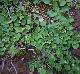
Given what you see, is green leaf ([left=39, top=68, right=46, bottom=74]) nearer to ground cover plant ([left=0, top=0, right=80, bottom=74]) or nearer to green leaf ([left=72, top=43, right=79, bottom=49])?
ground cover plant ([left=0, top=0, right=80, bottom=74])

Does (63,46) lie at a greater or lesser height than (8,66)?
greater

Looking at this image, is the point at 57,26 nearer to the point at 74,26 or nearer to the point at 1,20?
the point at 74,26

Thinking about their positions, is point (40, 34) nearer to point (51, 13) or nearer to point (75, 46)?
point (51, 13)

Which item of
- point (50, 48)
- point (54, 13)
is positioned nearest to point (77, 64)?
point (50, 48)

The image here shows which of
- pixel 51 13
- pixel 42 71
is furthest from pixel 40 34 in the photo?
pixel 42 71

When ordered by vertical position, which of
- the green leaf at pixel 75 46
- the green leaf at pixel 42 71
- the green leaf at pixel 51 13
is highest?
the green leaf at pixel 51 13

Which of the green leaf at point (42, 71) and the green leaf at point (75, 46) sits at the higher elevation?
the green leaf at point (75, 46)

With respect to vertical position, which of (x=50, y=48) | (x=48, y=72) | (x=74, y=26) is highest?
(x=74, y=26)

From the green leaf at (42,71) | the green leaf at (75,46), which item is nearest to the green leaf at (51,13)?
the green leaf at (75,46)

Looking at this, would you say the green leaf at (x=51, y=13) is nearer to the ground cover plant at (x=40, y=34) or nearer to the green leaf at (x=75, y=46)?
the ground cover plant at (x=40, y=34)
